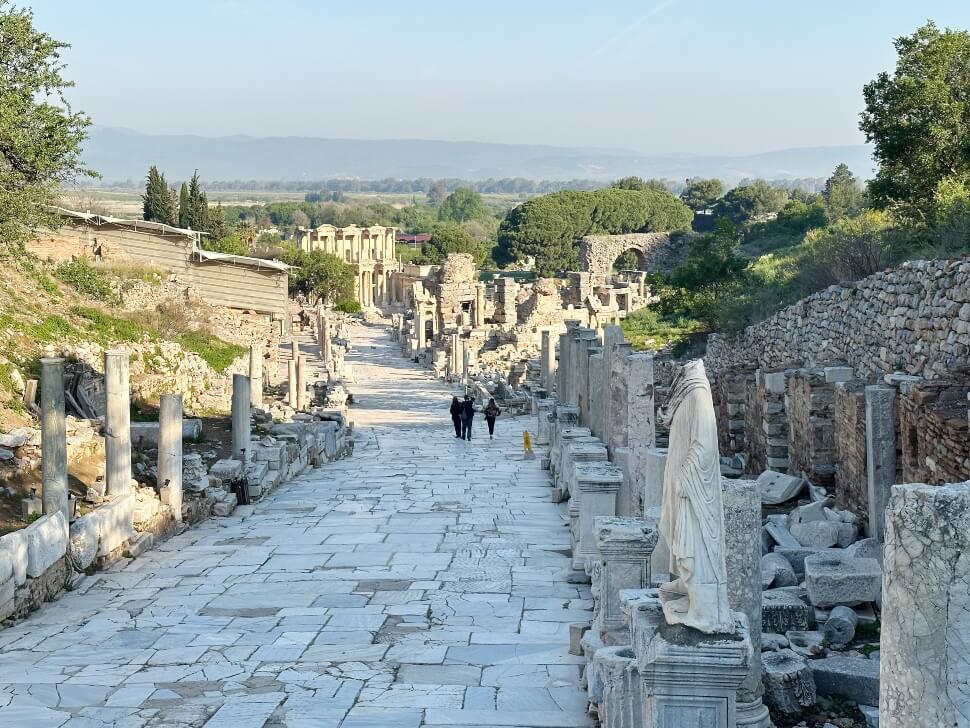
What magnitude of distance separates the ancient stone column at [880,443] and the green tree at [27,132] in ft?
40.6

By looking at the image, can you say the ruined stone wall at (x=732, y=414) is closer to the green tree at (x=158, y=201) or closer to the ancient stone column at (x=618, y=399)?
the ancient stone column at (x=618, y=399)

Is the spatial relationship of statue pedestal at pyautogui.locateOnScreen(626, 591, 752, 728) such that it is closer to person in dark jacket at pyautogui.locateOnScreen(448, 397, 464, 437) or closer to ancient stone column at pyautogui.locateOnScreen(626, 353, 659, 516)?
ancient stone column at pyautogui.locateOnScreen(626, 353, 659, 516)

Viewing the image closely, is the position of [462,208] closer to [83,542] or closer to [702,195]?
[702,195]

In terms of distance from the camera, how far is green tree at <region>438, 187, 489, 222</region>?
170875mm

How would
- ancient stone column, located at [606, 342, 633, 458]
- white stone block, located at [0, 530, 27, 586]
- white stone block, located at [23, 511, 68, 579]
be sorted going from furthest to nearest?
1. ancient stone column, located at [606, 342, 633, 458]
2. white stone block, located at [23, 511, 68, 579]
3. white stone block, located at [0, 530, 27, 586]

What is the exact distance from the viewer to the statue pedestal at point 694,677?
5.58m

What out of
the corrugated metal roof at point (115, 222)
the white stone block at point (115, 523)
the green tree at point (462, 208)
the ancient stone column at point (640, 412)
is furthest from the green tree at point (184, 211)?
the green tree at point (462, 208)

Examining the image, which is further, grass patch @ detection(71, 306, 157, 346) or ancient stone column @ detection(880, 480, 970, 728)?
grass patch @ detection(71, 306, 157, 346)

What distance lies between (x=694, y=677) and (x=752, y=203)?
99.5 meters

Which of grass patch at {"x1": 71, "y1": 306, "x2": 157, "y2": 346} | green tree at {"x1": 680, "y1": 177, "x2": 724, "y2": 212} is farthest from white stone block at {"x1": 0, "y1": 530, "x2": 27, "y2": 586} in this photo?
green tree at {"x1": 680, "y1": 177, "x2": 724, "y2": 212}

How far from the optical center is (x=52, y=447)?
11547 mm

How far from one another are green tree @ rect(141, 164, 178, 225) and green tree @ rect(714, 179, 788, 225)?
5659cm

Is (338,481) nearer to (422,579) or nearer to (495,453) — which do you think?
(495,453)

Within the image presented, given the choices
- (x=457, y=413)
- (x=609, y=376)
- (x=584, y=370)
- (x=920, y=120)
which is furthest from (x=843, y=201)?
(x=609, y=376)
